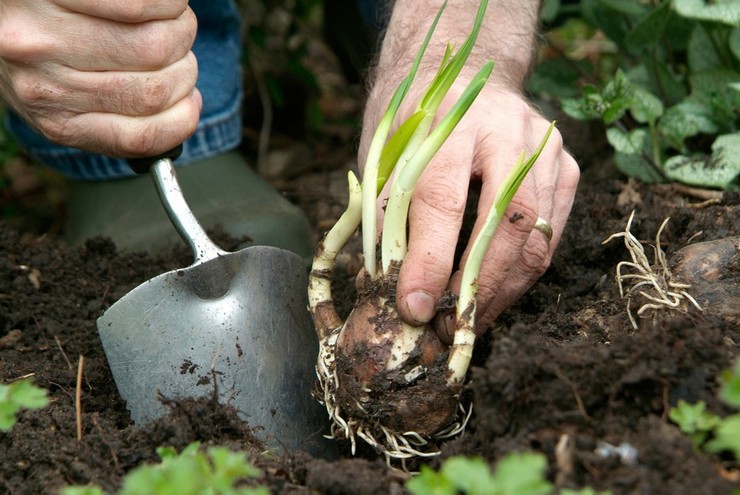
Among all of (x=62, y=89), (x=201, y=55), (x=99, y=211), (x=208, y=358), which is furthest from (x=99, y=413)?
(x=201, y=55)

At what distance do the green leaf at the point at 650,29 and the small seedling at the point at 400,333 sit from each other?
0.79 m

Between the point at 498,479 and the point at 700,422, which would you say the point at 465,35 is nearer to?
the point at 700,422

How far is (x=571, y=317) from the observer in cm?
139


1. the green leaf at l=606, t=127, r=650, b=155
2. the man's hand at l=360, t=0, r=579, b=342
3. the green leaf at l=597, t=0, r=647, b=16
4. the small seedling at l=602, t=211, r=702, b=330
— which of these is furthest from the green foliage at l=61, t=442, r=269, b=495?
the green leaf at l=597, t=0, r=647, b=16

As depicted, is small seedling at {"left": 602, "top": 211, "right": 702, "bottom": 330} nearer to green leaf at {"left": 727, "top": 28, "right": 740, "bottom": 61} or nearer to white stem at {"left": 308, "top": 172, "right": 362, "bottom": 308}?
white stem at {"left": 308, "top": 172, "right": 362, "bottom": 308}

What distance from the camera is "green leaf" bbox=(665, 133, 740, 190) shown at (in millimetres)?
1780

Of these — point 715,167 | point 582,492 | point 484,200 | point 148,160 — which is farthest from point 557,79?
point 582,492

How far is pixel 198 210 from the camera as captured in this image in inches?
81.7

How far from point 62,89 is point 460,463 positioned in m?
1.03

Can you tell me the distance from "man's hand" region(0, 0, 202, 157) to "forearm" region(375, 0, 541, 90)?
1.46ft

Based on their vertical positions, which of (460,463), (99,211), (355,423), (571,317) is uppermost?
(460,463)

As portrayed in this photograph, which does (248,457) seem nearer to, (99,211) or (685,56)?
(99,211)

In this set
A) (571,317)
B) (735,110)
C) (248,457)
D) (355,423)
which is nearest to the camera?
(248,457)

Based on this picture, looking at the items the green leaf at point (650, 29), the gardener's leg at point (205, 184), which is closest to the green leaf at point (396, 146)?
the gardener's leg at point (205, 184)
